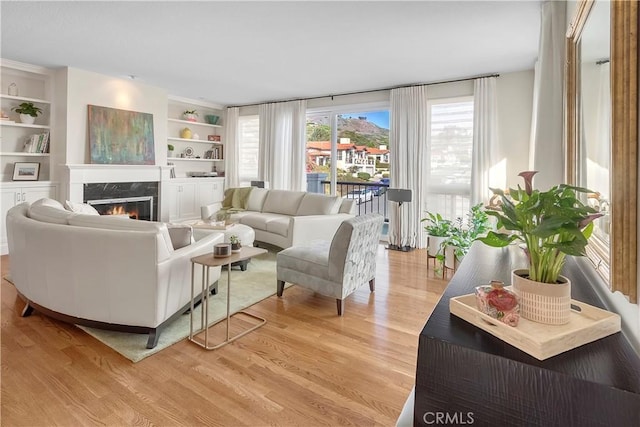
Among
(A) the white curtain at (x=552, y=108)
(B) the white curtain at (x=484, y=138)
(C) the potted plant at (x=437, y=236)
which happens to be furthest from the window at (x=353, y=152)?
(A) the white curtain at (x=552, y=108)

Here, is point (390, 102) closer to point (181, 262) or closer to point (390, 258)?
point (390, 258)

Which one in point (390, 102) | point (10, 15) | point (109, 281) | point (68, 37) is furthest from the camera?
point (390, 102)

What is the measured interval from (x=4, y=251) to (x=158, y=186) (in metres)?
2.17

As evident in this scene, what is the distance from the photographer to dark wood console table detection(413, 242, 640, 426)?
2.32 feet

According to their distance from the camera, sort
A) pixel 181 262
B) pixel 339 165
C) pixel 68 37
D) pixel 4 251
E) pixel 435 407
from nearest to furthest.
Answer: pixel 435 407
pixel 181 262
pixel 68 37
pixel 4 251
pixel 339 165

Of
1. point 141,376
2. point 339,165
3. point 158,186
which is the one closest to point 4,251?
point 158,186

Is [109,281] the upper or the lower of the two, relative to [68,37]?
lower

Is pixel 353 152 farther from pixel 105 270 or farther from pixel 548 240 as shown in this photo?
pixel 548 240

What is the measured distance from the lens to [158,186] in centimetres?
583

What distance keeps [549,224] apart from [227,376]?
1.77 m

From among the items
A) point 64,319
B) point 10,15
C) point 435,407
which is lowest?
point 64,319

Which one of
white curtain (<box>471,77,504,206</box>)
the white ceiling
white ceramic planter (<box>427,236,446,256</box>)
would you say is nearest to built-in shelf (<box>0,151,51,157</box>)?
the white ceiling

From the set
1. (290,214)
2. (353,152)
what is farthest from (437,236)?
(353,152)

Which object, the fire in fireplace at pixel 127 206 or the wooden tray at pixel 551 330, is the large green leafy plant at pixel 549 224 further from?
the fire in fireplace at pixel 127 206
